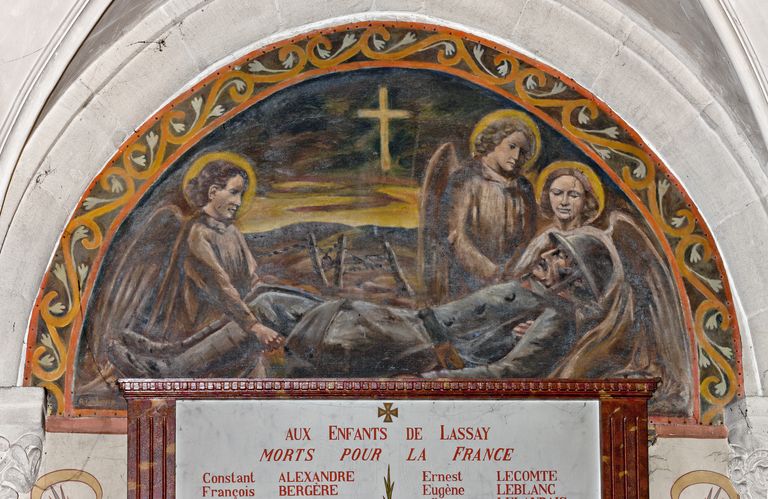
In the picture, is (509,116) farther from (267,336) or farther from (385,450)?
(385,450)

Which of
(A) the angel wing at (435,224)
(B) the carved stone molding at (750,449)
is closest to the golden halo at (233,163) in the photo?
(A) the angel wing at (435,224)

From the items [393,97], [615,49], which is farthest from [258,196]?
[615,49]

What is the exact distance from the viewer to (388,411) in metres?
7.84

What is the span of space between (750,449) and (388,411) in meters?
1.70

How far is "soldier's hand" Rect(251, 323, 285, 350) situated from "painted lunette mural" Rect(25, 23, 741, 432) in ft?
0.03

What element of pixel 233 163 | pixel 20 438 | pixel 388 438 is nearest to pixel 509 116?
pixel 233 163

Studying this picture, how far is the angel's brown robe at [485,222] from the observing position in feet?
26.8

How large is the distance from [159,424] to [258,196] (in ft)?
4.06

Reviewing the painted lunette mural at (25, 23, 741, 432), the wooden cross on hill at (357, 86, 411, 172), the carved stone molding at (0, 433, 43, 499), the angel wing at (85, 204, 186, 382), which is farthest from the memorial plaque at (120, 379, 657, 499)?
the wooden cross on hill at (357, 86, 411, 172)

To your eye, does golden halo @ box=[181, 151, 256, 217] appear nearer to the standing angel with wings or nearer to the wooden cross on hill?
the wooden cross on hill

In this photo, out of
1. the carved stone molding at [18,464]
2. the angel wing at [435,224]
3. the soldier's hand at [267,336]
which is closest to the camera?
the carved stone molding at [18,464]

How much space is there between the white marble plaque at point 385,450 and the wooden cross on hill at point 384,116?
4.06 ft

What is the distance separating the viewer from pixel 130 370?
7.88 meters

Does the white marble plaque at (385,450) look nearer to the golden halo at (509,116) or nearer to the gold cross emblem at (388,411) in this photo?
the gold cross emblem at (388,411)
